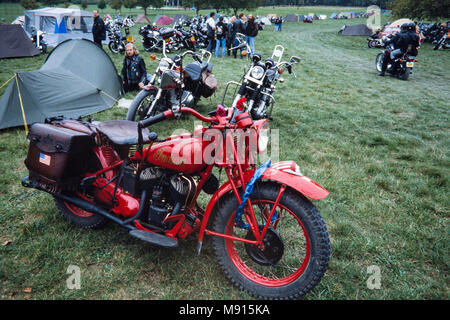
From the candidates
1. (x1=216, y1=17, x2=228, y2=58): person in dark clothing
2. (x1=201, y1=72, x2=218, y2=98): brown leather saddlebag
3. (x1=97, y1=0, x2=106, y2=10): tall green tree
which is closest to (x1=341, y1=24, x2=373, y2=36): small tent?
(x1=216, y1=17, x2=228, y2=58): person in dark clothing

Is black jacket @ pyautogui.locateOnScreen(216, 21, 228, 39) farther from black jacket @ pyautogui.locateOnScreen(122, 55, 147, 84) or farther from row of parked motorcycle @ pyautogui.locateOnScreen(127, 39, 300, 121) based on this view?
row of parked motorcycle @ pyautogui.locateOnScreen(127, 39, 300, 121)

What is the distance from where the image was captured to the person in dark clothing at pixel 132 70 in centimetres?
702

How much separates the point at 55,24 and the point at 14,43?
19.7ft

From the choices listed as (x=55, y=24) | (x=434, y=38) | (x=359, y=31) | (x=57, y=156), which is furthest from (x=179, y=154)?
(x=359, y=31)

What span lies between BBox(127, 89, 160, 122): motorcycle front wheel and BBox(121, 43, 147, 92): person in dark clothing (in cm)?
180

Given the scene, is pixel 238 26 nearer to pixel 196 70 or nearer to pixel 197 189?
pixel 196 70

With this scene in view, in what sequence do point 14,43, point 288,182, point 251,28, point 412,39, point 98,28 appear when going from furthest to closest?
point 251,28
point 98,28
point 14,43
point 412,39
point 288,182

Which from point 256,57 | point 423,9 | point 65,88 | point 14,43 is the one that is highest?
point 423,9

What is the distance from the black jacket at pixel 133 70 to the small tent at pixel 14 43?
7.29 m

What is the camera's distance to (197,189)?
2451mm

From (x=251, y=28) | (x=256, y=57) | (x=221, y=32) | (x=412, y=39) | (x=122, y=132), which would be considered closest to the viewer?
(x=122, y=132)

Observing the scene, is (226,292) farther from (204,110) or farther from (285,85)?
(285,85)

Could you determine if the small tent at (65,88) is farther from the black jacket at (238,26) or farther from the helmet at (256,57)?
the black jacket at (238,26)

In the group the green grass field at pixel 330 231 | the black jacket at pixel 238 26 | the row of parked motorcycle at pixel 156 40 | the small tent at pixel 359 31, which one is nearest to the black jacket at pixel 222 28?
the black jacket at pixel 238 26
